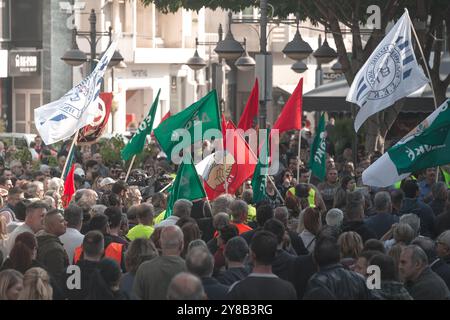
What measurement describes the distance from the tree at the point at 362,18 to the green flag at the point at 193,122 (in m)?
7.64

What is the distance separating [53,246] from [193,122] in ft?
17.3

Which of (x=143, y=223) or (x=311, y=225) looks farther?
(x=143, y=223)

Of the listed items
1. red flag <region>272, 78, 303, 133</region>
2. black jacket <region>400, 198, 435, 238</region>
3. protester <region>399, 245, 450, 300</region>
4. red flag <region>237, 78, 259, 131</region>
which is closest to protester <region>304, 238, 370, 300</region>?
protester <region>399, 245, 450, 300</region>

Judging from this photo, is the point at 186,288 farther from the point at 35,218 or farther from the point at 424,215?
the point at 424,215

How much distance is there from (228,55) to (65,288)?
38.9 feet

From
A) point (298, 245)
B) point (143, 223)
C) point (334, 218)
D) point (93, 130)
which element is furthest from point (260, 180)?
point (93, 130)

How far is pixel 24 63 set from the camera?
4250cm

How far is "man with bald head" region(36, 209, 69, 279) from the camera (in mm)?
10602

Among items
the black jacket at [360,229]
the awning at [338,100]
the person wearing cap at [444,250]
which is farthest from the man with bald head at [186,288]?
the awning at [338,100]

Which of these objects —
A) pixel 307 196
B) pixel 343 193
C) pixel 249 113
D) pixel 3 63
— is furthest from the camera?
pixel 3 63

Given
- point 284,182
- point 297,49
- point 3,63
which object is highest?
point 297,49

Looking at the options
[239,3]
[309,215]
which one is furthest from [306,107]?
[309,215]

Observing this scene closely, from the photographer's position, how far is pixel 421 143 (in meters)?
13.8
